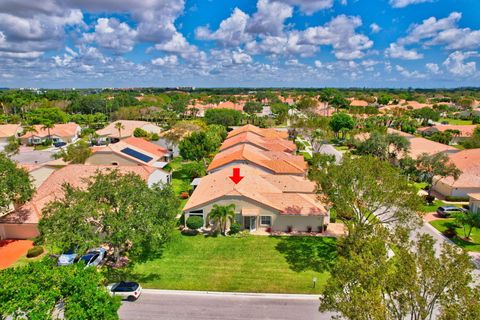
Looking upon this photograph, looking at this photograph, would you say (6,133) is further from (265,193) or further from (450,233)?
(450,233)

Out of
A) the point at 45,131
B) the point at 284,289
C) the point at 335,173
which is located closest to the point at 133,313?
the point at 284,289

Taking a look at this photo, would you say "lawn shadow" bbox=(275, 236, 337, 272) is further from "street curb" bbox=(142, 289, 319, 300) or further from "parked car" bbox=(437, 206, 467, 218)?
"parked car" bbox=(437, 206, 467, 218)

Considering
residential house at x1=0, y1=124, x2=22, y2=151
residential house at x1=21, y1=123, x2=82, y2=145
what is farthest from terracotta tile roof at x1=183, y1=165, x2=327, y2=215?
residential house at x1=0, y1=124, x2=22, y2=151

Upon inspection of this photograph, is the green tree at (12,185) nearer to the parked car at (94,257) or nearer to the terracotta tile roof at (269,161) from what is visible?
the parked car at (94,257)

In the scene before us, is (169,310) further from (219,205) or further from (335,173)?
(335,173)

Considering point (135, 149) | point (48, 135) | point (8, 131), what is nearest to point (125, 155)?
point (135, 149)

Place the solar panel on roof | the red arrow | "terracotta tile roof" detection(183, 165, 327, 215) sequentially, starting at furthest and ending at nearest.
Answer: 1. the solar panel on roof
2. the red arrow
3. "terracotta tile roof" detection(183, 165, 327, 215)
